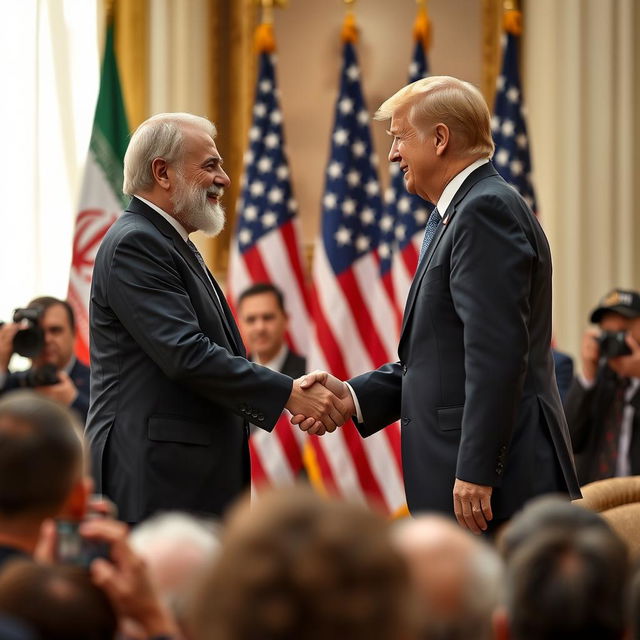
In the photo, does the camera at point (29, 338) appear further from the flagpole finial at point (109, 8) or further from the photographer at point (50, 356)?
the flagpole finial at point (109, 8)

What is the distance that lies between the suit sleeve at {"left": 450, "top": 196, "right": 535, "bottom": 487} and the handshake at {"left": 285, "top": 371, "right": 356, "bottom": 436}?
0.74 metres

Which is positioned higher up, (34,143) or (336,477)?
(34,143)

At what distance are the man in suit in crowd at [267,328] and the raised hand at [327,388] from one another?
2865 millimetres

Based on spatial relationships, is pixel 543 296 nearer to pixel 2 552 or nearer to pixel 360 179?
pixel 2 552

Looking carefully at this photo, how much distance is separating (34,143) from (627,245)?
383cm

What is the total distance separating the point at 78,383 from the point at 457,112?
309 centimetres

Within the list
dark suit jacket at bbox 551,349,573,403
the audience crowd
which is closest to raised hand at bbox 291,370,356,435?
the audience crowd

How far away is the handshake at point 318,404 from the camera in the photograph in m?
4.09

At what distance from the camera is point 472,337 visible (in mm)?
3471

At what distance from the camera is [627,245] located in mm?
7906

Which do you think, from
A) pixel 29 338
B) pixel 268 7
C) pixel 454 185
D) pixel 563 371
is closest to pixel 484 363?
pixel 454 185

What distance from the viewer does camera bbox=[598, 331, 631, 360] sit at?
6.04m

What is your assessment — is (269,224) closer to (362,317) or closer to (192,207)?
(362,317)

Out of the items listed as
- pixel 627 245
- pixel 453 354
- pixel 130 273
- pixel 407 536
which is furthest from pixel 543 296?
pixel 627 245
